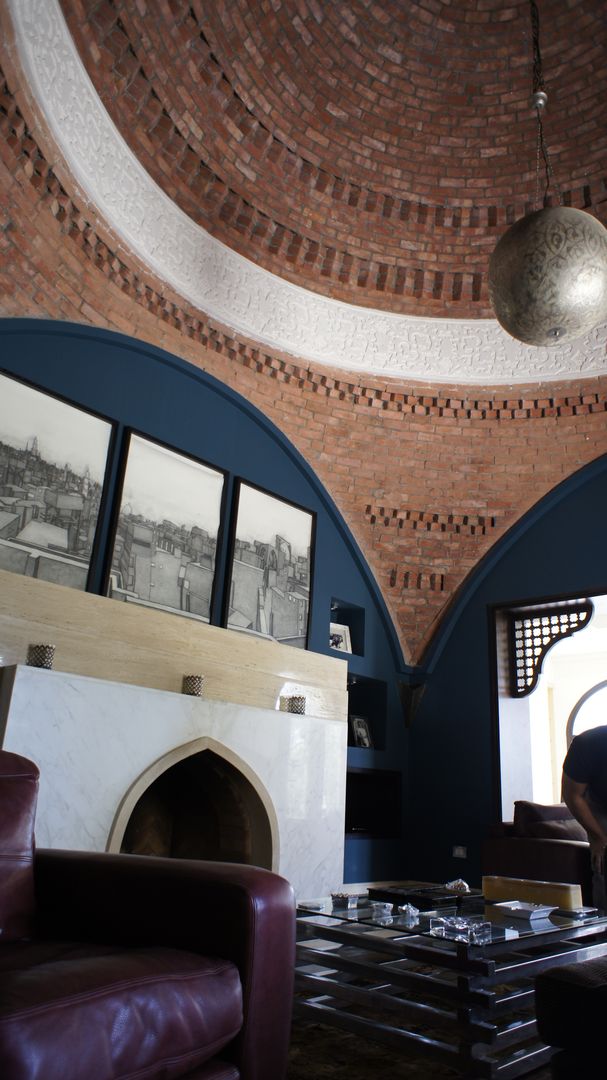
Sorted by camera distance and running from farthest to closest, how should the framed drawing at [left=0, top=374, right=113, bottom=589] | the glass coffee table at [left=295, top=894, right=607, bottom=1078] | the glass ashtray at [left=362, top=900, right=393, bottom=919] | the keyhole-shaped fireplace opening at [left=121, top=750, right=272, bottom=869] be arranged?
1. the keyhole-shaped fireplace opening at [left=121, top=750, right=272, bottom=869]
2. the framed drawing at [left=0, top=374, right=113, bottom=589]
3. the glass ashtray at [left=362, top=900, right=393, bottom=919]
4. the glass coffee table at [left=295, top=894, right=607, bottom=1078]

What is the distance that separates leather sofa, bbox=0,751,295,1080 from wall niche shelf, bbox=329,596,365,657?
406 cm

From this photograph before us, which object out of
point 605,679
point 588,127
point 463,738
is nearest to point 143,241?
point 588,127

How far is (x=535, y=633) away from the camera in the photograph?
6.35m

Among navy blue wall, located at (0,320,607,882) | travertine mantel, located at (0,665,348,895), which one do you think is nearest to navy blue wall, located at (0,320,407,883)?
navy blue wall, located at (0,320,607,882)

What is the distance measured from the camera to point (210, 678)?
4.59m

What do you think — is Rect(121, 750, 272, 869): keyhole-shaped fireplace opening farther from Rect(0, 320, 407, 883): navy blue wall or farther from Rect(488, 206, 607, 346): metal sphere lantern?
Rect(488, 206, 607, 346): metal sphere lantern

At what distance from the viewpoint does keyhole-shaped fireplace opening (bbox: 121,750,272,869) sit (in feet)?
14.8

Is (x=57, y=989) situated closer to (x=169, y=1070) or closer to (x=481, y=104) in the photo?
(x=169, y=1070)

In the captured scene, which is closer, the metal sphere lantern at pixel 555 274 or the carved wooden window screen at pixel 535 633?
the metal sphere lantern at pixel 555 274

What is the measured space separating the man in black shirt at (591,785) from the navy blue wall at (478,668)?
3002 millimetres

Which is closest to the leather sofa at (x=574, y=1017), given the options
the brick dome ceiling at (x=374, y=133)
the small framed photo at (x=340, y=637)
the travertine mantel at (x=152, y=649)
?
the travertine mantel at (x=152, y=649)

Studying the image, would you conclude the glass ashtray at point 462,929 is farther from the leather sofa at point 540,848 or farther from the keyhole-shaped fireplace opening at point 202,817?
the leather sofa at point 540,848

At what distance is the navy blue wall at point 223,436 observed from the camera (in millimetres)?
4500

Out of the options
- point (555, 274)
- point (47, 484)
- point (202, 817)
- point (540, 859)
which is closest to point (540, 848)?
point (540, 859)
